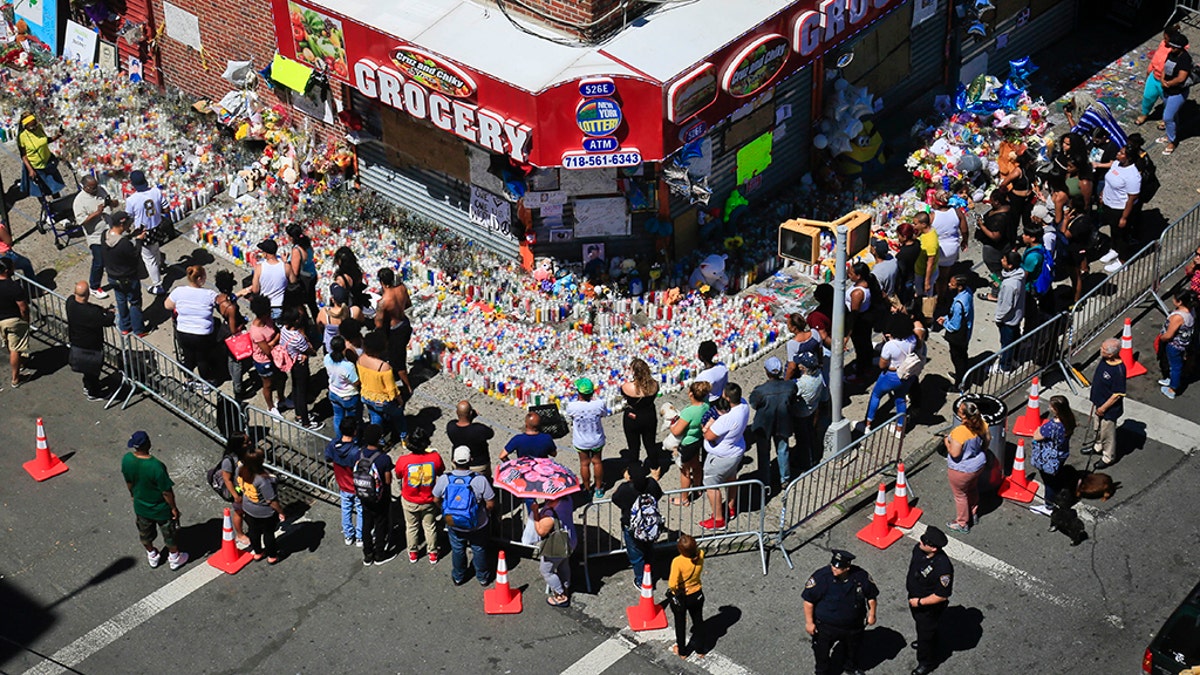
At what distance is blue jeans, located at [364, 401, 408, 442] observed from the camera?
17.8 metres

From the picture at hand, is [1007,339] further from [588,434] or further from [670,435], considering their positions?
[588,434]

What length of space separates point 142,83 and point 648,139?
34.7ft

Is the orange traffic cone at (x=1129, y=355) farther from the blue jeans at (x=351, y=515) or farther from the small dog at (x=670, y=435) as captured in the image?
the blue jeans at (x=351, y=515)

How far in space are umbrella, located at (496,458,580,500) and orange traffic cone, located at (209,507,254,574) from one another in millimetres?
2933

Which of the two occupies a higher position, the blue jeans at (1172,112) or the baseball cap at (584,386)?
the baseball cap at (584,386)

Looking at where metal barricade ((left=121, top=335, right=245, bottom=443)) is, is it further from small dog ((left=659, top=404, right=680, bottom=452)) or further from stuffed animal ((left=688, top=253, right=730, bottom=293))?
stuffed animal ((left=688, top=253, right=730, bottom=293))

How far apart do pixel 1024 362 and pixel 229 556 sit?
9471mm

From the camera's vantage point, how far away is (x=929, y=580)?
1410cm

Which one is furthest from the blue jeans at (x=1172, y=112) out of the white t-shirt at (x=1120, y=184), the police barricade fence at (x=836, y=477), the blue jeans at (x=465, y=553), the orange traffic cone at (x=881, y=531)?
the blue jeans at (x=465, y=553)

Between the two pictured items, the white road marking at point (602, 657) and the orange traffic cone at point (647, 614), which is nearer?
the white road marking at point (602, 657)

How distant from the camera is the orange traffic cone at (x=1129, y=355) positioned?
60.6 feet

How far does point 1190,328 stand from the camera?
18.1 m

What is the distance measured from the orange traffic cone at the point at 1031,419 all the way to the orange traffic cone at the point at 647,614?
16.8ft

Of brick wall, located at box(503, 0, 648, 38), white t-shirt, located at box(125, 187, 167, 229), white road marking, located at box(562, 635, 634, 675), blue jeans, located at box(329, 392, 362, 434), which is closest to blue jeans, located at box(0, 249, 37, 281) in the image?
white t-shirt, located at box(125, 187, 167, 229)
